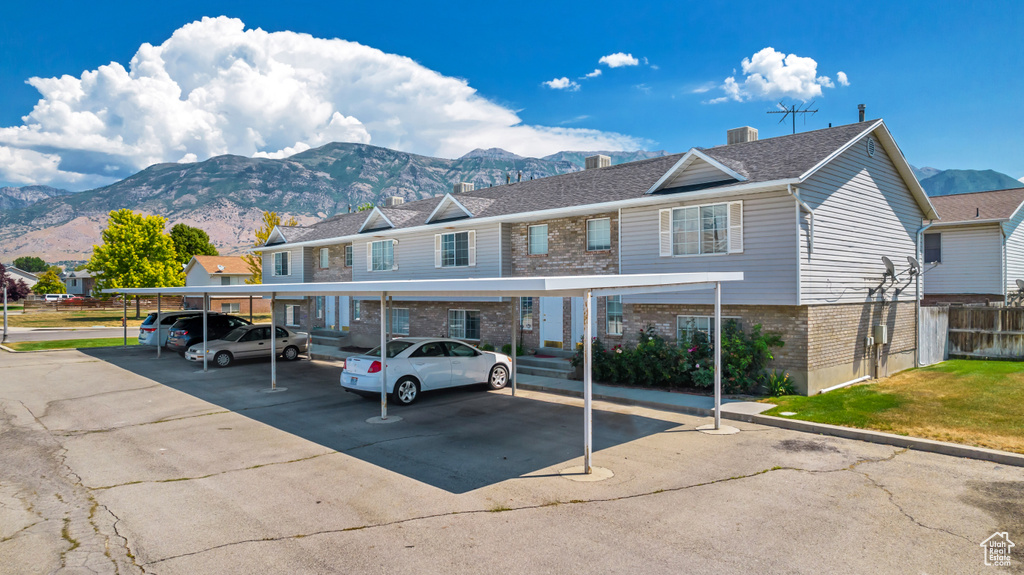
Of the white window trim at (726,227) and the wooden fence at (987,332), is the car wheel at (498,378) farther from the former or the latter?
the wooden fence at (987,332)

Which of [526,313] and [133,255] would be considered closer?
[526,313]

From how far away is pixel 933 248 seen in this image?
2419cm

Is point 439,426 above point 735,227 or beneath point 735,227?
beneath

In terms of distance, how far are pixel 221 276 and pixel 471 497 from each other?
56.9m

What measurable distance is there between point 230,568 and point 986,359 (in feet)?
75.8

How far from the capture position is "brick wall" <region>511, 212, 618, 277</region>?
1797 cm

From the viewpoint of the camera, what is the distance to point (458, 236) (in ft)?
74.7

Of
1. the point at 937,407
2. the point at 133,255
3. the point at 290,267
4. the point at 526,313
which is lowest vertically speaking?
the point at 937,407

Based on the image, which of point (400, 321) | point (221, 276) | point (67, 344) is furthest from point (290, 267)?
point (221, 276)

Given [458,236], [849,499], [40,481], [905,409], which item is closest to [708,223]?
[905,409]

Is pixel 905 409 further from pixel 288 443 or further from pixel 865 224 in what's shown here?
pixel 288 443

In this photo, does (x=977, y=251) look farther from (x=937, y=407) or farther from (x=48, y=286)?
(x=48, y=286)

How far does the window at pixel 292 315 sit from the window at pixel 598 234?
68.5 ft

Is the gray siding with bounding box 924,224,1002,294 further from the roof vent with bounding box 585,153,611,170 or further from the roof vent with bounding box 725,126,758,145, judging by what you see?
the roof vent with bounding box 585,153,611,170
